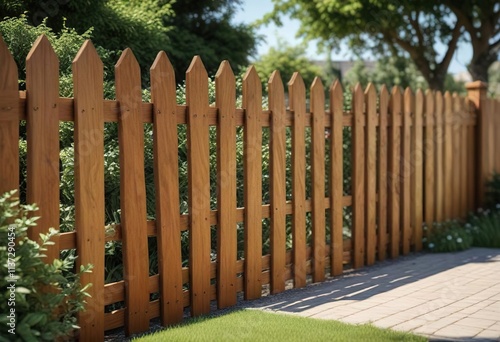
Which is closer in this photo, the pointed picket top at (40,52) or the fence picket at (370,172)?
the pointed picket top at (40,52)

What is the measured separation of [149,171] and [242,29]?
580cm

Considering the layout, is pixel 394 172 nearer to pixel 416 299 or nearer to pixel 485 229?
pixel 485 229

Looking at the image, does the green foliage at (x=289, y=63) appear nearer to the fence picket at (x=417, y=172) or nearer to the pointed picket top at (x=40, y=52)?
the fence picket at (x=417, y=172)

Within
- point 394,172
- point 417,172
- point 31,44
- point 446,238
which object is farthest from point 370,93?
point 31,44

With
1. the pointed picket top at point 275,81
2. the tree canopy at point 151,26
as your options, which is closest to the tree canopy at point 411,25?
the tree canopy at point 151,26

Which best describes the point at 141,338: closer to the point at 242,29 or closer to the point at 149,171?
the point at 149,171

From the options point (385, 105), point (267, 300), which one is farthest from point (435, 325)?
point (385, 105)

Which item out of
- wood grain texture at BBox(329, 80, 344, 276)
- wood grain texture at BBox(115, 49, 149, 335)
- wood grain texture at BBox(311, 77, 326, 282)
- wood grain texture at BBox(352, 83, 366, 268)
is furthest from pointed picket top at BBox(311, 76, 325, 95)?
wood grain texture at BBox(115, 49, 149, 335)

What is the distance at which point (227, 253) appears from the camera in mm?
5453

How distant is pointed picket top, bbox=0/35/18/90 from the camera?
3904 mm

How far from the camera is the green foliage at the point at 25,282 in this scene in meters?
3.47

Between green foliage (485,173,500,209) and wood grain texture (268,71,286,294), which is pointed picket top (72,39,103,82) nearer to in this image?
wood grain texture (268,71,286,294)

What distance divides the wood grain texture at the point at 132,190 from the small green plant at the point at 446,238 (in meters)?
4.62

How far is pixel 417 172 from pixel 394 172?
1.97 feet
